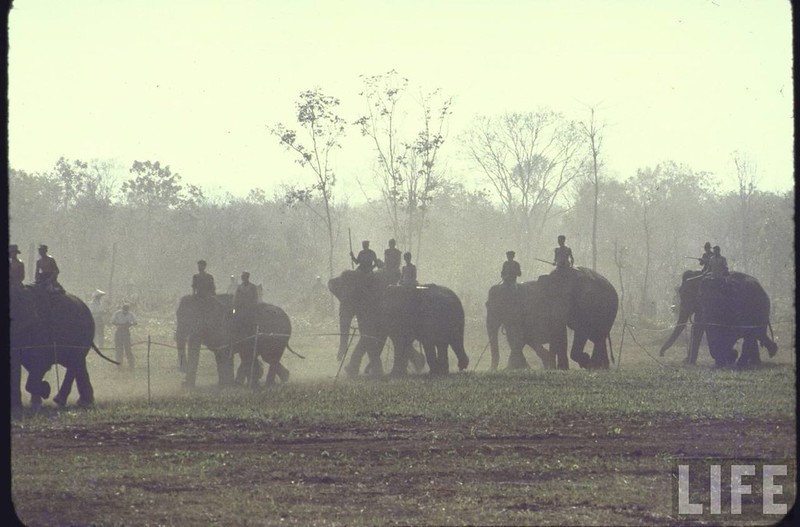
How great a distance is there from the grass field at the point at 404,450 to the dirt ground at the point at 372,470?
0.10 ft

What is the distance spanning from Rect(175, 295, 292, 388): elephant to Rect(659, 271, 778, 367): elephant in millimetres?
9051

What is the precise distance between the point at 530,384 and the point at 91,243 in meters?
47.7

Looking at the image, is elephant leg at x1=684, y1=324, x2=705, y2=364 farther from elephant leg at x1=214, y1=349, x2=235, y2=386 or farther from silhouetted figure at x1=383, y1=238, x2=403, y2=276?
elephant leg at x1=214, y1=349, x2=235, y2=386

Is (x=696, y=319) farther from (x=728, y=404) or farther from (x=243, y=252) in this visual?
(x=243, y=252)

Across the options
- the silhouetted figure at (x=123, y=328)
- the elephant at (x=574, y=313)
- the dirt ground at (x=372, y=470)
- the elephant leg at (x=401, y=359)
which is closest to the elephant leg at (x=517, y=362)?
the elephant at (x=574, y=313)

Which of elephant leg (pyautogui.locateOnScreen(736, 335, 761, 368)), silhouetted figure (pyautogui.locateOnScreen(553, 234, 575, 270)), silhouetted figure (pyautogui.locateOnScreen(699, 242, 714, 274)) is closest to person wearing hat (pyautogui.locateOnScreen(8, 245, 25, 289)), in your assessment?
silhouetted figure (pyautogui.locateOnScreen(553, 234, 575, 270))

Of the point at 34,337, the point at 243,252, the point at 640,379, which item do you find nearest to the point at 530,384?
the point at 640,379

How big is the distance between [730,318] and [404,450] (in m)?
12.8

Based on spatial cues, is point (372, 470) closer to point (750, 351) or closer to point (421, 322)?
point (421, 322)

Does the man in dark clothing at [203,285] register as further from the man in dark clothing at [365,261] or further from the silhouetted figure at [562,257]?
the silhouetted figure at [562,257]

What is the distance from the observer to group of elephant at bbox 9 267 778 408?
72.1 feet

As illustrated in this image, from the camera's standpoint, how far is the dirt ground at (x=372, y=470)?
10820 millimetres

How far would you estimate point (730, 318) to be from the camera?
24.3 metres

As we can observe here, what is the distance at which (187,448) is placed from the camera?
1389 centimetres
